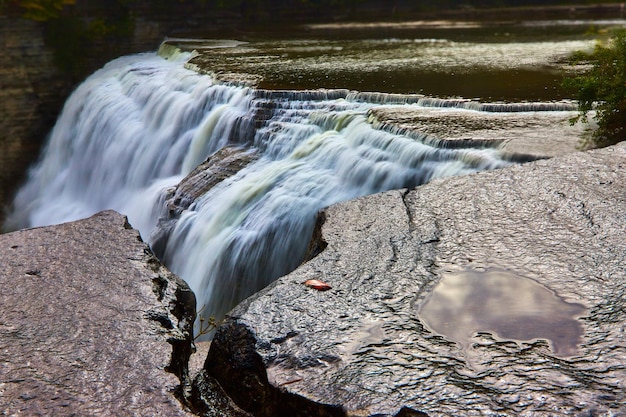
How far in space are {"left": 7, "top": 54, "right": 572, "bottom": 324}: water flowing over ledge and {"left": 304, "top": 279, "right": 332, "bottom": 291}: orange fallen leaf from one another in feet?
5.98

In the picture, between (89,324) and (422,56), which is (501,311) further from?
(422,56)

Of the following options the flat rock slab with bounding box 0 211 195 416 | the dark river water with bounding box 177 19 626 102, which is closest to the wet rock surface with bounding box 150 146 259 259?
the dark river water with bounding box 177 19 626 102

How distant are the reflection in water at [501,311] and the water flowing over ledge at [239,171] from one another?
6.49 ft

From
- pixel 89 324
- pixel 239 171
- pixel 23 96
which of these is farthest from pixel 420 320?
pixel 23 96

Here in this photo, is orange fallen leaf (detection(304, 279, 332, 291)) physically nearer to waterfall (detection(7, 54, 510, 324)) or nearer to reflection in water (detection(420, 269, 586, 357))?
reflection in water (detection(420, 269, 586, 357))

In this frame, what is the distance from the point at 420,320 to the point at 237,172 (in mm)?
3814

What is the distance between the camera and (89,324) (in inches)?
124

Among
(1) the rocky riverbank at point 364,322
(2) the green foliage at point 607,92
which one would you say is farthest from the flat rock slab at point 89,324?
(2) the green foliage at point 607,92

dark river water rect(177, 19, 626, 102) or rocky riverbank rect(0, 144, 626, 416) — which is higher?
dark river water rect(177, 19, 626, 102)

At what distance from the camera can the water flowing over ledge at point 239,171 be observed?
5293mm

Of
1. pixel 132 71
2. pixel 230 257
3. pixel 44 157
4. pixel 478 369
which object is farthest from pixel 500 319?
pixel 44 157

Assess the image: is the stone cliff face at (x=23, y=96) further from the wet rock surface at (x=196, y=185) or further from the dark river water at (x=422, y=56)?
the wet rock surface at (x=196, y=185)

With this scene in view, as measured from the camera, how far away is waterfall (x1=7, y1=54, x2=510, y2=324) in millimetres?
5293

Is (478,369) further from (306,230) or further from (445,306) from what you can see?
(306,230)
